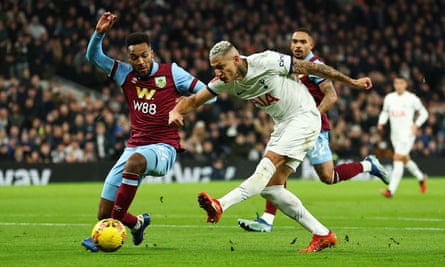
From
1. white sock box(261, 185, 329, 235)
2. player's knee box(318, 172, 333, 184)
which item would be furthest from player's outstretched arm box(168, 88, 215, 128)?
player's knee box(318, 172, 333, 184)

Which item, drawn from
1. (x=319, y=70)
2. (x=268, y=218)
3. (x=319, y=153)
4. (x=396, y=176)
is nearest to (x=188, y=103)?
(x=319, y=70)

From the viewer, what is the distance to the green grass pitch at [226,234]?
8.26 m

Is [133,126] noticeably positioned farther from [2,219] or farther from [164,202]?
[164,202]

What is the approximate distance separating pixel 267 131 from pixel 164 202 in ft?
34.0

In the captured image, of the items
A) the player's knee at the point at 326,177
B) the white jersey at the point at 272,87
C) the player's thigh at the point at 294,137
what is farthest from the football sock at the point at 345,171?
the white jersey at the point at 272,87

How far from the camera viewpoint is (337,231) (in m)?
11.5

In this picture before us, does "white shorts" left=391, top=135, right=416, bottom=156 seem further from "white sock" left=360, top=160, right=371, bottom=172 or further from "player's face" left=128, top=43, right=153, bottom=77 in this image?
"player's face" left=128, top=43, right=153, bottom=77

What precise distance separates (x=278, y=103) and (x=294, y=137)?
0.35 m

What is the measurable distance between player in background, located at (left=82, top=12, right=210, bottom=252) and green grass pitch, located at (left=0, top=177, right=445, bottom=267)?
1.54 ft

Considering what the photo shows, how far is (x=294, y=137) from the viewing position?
29.6 ft

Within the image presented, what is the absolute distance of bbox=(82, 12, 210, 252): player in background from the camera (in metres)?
9.57

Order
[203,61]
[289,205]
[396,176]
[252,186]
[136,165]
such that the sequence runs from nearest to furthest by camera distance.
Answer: [252,186], [289,205], [136,165], [396,176], [203,61]

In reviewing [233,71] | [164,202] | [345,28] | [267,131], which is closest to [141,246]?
[233,71]

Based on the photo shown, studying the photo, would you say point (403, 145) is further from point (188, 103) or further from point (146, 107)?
point (188, 103)
